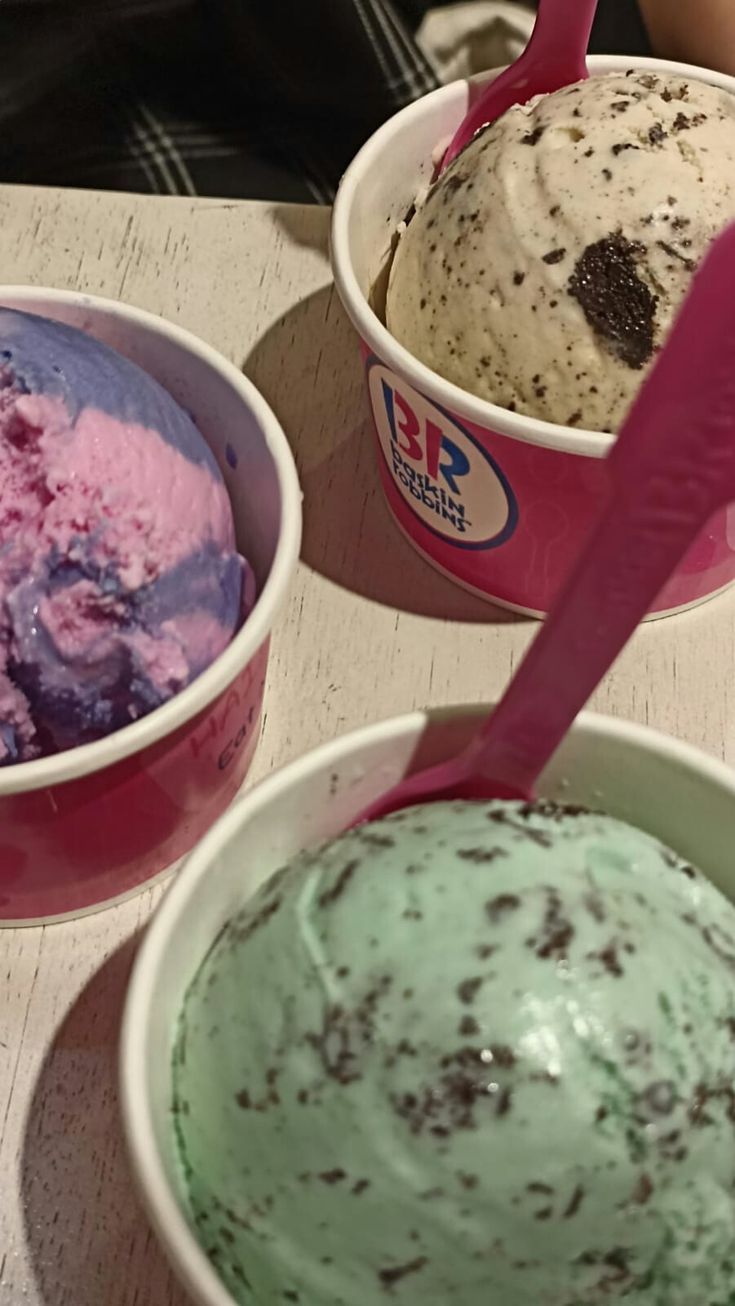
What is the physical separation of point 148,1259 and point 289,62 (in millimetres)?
1051

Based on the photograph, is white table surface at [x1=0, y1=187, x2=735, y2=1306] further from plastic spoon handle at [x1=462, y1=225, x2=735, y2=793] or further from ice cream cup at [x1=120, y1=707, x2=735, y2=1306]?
plastic spoon handle at [x1=462, y1=225, x2=735, y2=793]

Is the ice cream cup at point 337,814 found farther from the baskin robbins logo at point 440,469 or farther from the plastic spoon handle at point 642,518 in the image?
the baskin robbins logo at point 440,469

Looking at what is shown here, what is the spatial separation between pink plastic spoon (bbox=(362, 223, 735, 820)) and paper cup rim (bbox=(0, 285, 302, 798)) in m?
0.12

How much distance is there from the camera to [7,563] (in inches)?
23.8

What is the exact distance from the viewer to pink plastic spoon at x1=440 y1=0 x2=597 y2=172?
837 millimetres

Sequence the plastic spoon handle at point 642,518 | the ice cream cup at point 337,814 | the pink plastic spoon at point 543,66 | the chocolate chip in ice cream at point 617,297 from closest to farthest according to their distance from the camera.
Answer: the plastic spoon handle at point 642,518, the ice cream cup at point 337,814, the chocolate chip in ice cream at point 617,297, the pink plastic spoon at point 543,66

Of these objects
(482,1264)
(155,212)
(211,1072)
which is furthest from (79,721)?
(155,212)

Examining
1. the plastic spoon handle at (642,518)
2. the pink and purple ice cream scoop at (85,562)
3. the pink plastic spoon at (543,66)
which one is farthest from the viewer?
the pink plastic spoon at (543,66)

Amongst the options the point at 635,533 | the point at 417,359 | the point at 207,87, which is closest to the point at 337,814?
the point at 635,533

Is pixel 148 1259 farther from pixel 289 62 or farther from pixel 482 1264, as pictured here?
pixel 289 62

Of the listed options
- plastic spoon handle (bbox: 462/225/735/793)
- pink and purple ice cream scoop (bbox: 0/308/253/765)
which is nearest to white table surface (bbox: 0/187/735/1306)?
pink and purple ice cream scoop (bbox: 0/308/253/765)

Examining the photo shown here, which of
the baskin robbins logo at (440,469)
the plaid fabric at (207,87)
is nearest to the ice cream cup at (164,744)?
the baskin robbins logo at (440,469)

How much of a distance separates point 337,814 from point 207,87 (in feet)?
3.00

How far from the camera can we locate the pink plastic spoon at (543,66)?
837 mm
